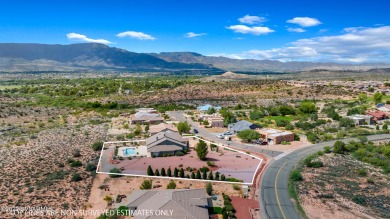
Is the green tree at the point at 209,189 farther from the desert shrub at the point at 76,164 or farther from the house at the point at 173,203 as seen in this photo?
the desert shrub at the point at 76,164

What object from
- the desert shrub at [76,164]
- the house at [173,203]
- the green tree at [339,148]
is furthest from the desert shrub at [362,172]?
the desert shrub at [76,164]

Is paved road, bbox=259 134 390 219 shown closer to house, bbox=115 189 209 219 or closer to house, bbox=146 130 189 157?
house, bbox=115 189 209 219

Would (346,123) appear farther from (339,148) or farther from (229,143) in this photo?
(229,143)

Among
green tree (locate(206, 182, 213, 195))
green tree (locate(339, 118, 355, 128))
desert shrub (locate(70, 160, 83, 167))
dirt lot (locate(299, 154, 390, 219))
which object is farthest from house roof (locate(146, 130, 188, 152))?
green tree (locate(339, 118, 355, 128))

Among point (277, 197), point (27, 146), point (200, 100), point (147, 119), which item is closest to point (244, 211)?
point (277, 197)

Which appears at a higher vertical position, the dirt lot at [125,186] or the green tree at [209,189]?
the green tree at [209,189]

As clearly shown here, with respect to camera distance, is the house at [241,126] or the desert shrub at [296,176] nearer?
the desert shrub at [296,176]

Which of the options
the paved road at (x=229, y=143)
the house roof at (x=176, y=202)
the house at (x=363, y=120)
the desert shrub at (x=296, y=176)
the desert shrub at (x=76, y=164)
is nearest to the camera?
the house roof at (x=176, y=202)
